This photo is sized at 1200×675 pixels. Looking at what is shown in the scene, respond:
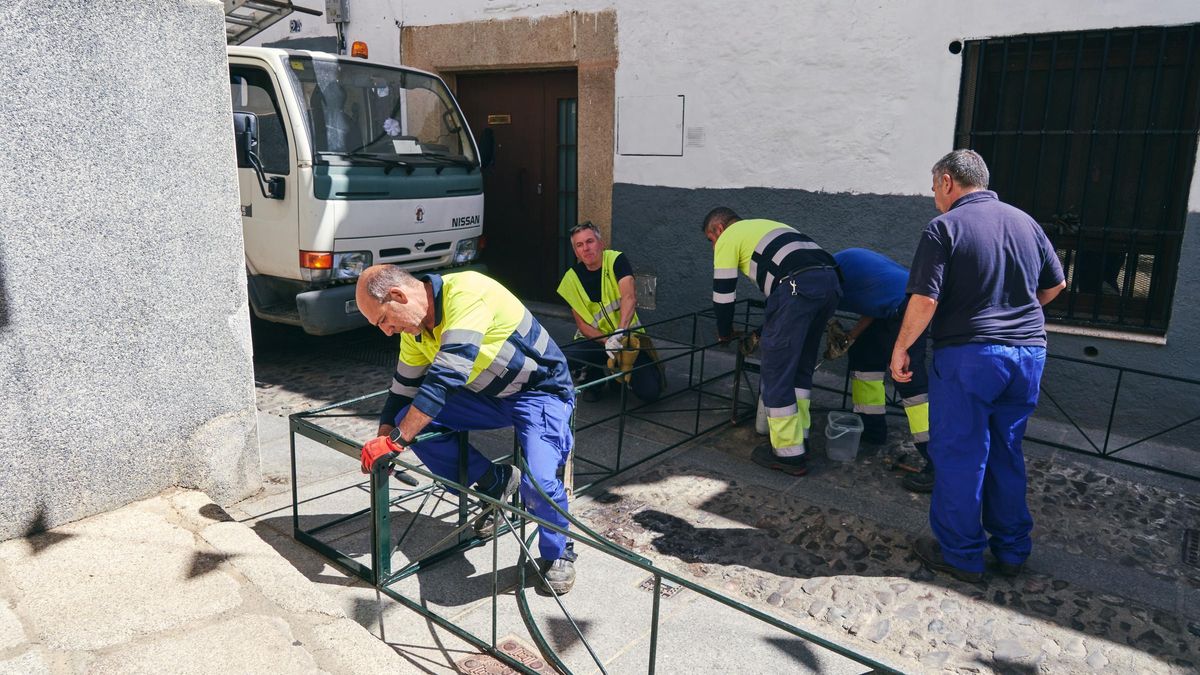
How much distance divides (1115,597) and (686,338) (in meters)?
4.27

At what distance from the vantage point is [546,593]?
352 centimetres

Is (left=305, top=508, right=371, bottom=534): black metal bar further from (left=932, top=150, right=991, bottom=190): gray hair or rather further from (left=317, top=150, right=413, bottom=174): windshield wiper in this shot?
(left=932, top=150, right=991, bottom=190): gray hair

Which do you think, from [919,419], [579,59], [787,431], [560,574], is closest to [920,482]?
[919,419]

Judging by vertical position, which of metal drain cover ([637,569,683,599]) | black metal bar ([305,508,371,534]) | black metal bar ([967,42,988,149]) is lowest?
metal drain cover ([637,569,683,599])

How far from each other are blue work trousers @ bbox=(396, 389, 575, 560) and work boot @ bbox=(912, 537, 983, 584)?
1.61 metres

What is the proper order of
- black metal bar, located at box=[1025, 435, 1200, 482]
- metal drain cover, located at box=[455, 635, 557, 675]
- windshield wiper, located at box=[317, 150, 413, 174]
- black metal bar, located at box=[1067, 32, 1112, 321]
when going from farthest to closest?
windshield wiper, located at box=[317, 150, 413, 174] < black metal bar, located at box=[1067, 32, 1112, 321] < black metal bar, located at box=[1025, 435, 1200, 482] < metal drain cover, located at box=[455, 635, 557, 675]

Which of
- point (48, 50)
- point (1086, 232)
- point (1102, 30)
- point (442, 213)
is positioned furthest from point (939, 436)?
point (442, 213)

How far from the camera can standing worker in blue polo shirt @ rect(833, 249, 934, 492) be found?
4758 millimetres

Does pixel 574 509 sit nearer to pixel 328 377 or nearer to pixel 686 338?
pixel 328 377

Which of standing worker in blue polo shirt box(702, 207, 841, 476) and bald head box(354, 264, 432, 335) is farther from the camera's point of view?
standing worker in blue polo shirt box(702, 207, 841, 476)

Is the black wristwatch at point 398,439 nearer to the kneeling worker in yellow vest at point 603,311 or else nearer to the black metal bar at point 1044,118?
the kneeling worker in yellow vest at point 603,311

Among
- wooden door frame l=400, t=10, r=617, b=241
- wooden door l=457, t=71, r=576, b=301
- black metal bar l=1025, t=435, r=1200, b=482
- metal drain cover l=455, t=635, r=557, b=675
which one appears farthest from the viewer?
wooden door l=457, t=71, r=576, b=301

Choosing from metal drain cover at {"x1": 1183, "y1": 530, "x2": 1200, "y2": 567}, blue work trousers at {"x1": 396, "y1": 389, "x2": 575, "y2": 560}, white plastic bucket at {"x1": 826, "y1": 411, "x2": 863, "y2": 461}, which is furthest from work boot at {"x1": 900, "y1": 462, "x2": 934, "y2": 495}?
blue work trousers at {"x1": 396, "y1": 389, "x2": 575, "y2": 560}

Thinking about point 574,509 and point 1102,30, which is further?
point 1102,30
